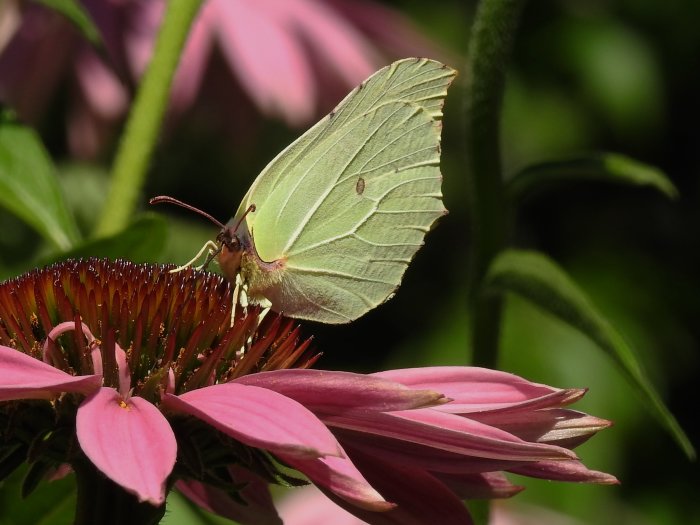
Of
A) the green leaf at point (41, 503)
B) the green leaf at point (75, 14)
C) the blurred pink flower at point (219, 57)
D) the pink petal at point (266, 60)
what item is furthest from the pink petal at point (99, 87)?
the green leaf at point (41, 503)

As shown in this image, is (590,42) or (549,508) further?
(590,42)

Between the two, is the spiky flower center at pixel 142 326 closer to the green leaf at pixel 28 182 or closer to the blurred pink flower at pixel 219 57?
the green leaf at pixel 28 182

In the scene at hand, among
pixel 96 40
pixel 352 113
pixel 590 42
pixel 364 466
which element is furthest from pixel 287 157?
pixel 590 42

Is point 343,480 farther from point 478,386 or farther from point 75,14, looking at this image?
point 75,14

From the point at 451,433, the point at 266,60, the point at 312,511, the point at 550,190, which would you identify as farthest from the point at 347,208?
the point at 550,190

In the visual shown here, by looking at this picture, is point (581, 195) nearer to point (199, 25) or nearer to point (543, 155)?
point (543, 155)

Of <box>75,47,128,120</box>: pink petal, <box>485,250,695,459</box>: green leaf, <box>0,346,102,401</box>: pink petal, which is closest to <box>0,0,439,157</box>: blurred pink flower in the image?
<box>75,47,128,120</box>: pink petal

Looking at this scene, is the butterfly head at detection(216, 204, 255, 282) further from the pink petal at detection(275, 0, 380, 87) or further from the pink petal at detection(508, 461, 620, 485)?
the pink petal at detection(275, 0, 380, 87)
